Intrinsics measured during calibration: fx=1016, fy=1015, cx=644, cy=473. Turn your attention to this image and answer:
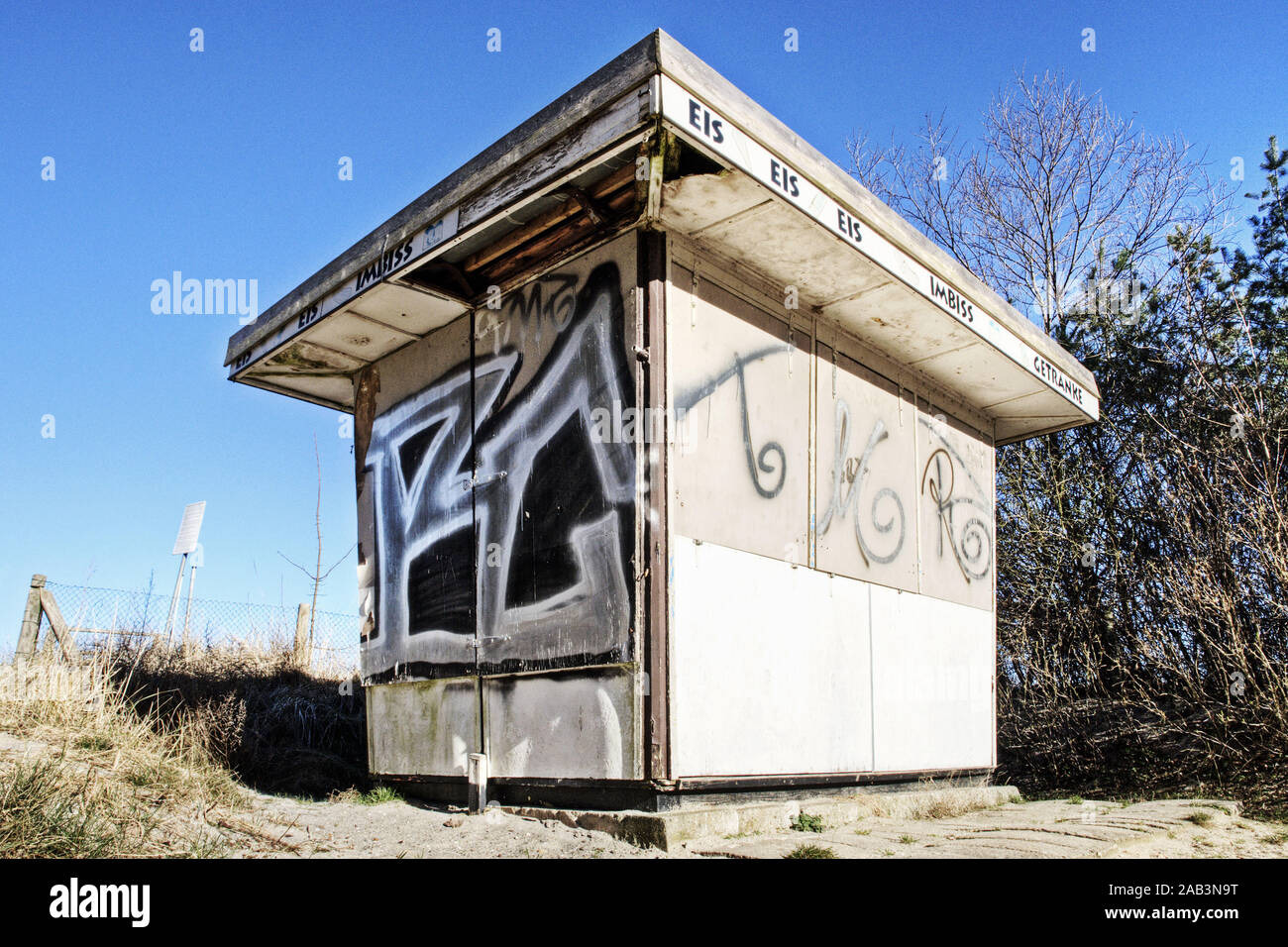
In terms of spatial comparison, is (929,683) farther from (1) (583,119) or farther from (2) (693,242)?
(1) (583,119)

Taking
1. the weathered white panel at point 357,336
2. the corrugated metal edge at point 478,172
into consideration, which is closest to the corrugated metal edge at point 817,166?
the corrugated metal edge at point 478,172

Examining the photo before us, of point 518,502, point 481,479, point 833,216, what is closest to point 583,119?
point 833,216

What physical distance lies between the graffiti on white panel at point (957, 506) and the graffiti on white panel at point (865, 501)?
67 centimetres

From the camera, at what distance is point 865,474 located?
761cm

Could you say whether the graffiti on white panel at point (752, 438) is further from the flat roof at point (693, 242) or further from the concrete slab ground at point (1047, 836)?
the concrete slab ground at point (1047, 836)

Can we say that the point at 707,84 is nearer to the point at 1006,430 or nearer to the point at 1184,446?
the point at 1006,430

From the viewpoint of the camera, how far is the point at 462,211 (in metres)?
6.16

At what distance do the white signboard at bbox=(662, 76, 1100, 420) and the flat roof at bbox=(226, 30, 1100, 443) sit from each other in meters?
0.01

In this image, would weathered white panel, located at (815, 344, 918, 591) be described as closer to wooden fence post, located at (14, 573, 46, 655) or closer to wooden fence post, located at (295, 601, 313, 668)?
wooden fence post, located at (295, 601, 313, 668)

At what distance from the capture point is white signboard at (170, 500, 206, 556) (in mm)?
13272

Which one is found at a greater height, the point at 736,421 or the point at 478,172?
the point at 478,172

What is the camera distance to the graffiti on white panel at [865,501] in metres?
7.28

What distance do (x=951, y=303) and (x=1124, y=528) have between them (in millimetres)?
5421

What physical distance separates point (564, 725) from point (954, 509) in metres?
4.43
